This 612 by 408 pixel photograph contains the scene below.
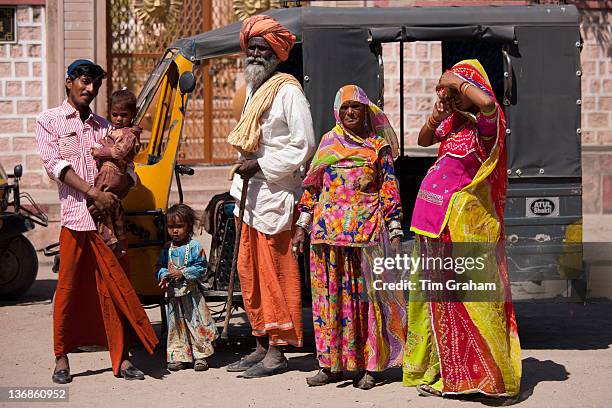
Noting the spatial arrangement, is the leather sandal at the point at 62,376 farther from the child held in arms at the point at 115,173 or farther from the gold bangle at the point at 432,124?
the gold bangle at the point at 432,124

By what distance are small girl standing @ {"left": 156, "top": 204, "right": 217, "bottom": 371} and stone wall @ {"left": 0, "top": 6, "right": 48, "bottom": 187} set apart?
25.9 ft

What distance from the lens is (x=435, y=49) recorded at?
1565cm

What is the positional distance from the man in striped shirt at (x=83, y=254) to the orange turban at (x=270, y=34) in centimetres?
89

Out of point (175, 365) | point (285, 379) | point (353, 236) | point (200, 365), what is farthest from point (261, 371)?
point (353, 236)

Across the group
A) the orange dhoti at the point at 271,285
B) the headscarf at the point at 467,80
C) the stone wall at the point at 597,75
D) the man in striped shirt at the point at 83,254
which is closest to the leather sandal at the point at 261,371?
the orange dhoti at the point at 271,285

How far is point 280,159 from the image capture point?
23.4 ft

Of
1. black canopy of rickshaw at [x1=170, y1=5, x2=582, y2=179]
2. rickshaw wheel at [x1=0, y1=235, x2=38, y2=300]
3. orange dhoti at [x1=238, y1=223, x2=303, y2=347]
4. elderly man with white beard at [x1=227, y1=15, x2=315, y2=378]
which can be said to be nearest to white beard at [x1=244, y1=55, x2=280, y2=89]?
elderly man with white beard at [x1=227, y1=15, x2=315, y2=378]

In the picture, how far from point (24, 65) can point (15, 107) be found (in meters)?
0.53

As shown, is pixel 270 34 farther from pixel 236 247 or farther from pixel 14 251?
pixel 14 251

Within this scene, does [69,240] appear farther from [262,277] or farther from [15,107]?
[15,107]

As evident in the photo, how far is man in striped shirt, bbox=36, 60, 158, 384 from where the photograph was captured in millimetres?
7043

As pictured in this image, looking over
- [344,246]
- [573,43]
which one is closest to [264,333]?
[344,246]

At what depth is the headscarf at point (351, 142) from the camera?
689 cm

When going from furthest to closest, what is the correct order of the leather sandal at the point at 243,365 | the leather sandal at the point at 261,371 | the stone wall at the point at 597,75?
the stone wall at the point at 597,75
the leather sandal at the point at 243,365
the leather sandal at the point at 261,371
